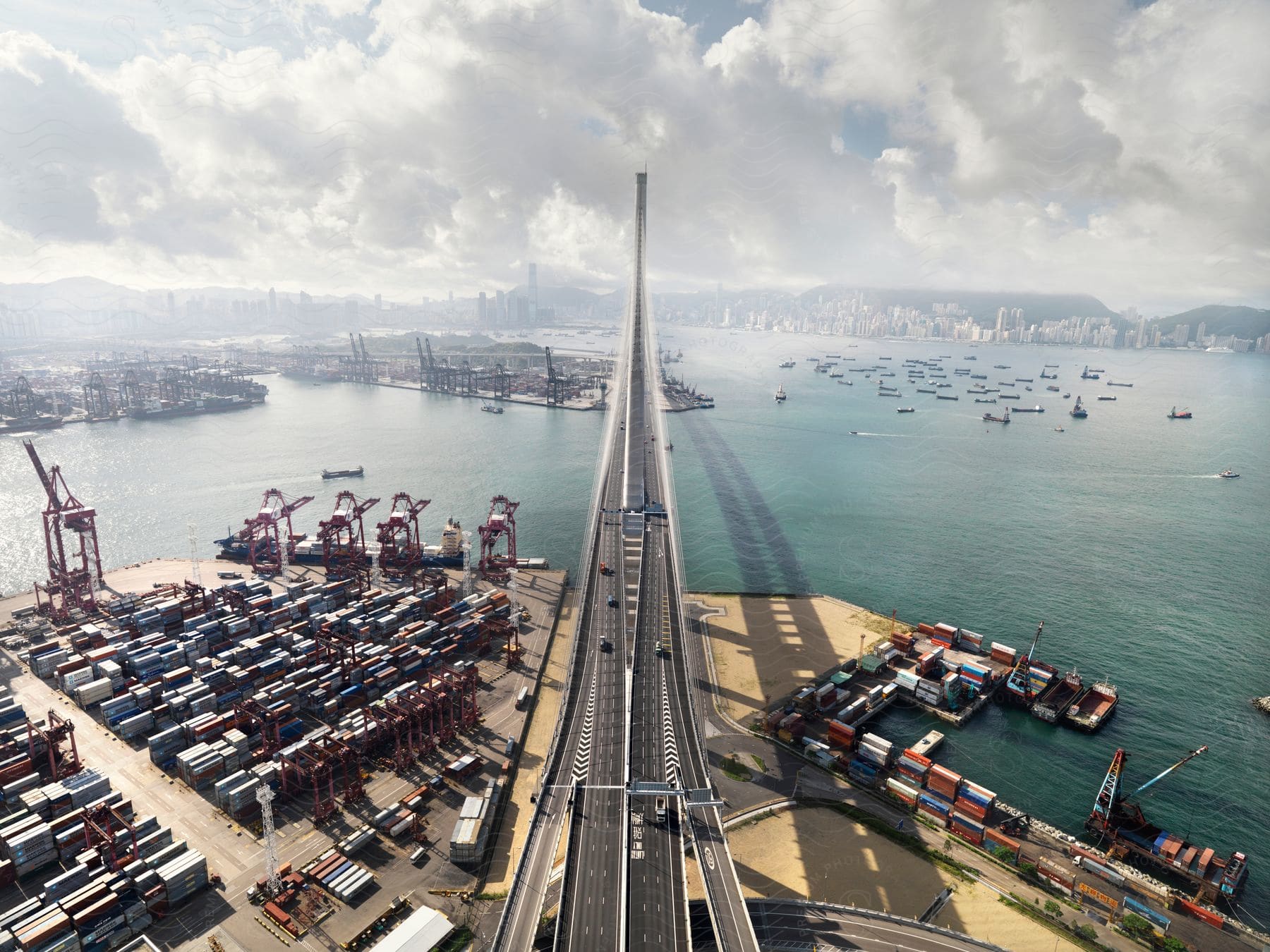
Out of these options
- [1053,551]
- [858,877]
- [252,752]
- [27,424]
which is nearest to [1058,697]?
[858,877]

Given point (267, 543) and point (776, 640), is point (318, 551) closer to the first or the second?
point (267, 543)

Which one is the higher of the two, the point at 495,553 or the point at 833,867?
the point at 495,553

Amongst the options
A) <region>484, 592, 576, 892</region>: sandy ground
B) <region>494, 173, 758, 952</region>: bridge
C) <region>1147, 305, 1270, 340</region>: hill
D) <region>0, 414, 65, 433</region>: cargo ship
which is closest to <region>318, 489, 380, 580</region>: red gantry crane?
<region>484, 592, 576, 892</region>: sandy ground

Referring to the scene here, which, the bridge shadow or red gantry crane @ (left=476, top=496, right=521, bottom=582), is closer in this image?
the bridge shadow

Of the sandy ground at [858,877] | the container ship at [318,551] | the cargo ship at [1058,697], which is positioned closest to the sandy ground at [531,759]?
the sandy ground at [858,877]

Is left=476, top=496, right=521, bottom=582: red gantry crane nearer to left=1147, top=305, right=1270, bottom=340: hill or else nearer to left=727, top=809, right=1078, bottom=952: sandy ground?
left=727, top=809, right=1078, bottom=952: sandy ground
